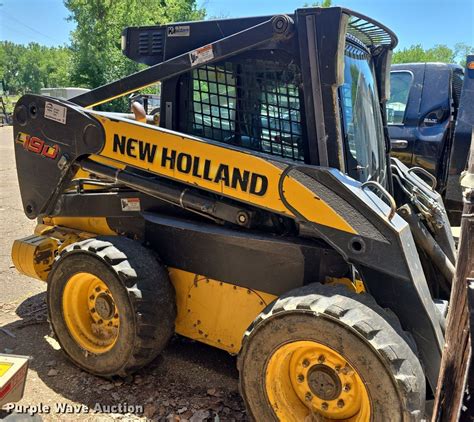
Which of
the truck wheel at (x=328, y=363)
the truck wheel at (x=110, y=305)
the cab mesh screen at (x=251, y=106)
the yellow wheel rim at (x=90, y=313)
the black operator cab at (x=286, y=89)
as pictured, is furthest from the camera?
the yellow wheel rim at (x=90, y=313)

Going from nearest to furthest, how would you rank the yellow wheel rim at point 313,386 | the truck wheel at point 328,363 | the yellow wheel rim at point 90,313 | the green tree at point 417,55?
the truck wheel at point 328,363, the yellow wheel rim at point 313,386, the yellow wheel rim at point 90,313, the green tree at point 417,55

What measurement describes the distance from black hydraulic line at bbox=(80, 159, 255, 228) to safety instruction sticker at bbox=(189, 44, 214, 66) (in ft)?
2.48

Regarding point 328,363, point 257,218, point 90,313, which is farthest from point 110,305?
point 328,363

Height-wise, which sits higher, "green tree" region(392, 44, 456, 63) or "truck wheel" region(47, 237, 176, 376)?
"green tree" region(392, 44, 456, 63)

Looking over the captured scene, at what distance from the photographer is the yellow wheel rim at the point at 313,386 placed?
8.07ft

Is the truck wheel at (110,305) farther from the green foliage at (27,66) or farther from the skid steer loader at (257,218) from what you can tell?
the green foliage at (27,66)

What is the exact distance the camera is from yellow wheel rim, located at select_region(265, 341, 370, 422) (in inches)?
96.9

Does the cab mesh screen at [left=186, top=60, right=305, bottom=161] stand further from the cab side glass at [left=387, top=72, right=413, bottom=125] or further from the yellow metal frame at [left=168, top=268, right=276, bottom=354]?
the cab side glass at [left=387, top=72, right=413, bottom=125]

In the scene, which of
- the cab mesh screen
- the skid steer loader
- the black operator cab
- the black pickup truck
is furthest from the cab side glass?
the cab mesh screen

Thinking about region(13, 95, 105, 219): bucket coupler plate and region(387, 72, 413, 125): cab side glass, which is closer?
region(13, 95, 105, 219): bucket coupler plate

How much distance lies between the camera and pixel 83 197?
3.70 metres

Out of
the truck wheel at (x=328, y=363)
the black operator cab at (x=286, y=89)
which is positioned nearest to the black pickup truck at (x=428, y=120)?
the black operator cab at (x=286, y=89)

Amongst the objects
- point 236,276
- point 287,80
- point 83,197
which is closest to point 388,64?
point 287,80

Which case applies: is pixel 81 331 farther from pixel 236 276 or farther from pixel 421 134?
pixel 421 134
